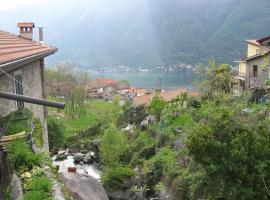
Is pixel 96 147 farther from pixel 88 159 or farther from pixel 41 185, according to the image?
pixel 41 185

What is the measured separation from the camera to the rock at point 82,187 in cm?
970

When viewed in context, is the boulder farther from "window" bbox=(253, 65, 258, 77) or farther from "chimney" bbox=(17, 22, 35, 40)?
"chimney" bbox=(17, 22, 35, 40)

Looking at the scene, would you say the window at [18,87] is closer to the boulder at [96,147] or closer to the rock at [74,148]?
the boulder at [96,147]

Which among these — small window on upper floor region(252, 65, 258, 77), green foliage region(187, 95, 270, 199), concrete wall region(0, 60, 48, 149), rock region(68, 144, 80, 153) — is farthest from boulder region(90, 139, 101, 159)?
green foliage region(187, 95, 270, 199)

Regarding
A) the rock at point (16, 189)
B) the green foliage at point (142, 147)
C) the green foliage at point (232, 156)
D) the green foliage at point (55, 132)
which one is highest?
the rock at point (16, 189)

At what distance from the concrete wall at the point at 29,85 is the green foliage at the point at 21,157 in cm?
232

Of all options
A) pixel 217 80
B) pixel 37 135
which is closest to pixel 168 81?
pixel 217 80

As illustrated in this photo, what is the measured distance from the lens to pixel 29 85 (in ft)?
49.3

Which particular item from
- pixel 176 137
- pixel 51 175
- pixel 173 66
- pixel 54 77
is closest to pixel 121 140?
pixel 176 137

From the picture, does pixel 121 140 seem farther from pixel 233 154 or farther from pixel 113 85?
pixel 113 85

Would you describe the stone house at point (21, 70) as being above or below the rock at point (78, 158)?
above

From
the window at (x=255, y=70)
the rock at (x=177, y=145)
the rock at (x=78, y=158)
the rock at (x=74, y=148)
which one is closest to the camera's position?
the rock at (x=177, y=145)

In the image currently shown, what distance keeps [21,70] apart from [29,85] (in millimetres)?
1726

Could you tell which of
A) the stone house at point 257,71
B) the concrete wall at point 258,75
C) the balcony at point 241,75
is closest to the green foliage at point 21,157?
the stone house at point 257,71
